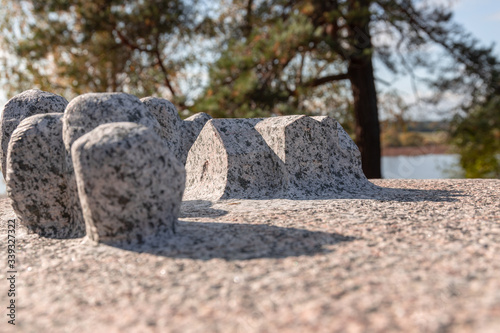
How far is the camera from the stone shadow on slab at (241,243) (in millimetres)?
2467

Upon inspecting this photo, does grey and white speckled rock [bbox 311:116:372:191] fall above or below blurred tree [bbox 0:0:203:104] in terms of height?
below

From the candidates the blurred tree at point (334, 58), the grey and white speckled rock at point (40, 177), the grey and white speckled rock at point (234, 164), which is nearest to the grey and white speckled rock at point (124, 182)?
the grey and white speckled rock at point (40, 177)

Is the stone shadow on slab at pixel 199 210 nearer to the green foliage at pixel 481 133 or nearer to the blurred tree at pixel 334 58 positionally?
the blurred tree at pixel 334 58

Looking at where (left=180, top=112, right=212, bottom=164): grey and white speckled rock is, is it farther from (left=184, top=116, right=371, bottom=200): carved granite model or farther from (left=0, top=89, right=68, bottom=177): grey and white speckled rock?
(left=0, top=89, right=68, bottom=177): grey and white speckled rock

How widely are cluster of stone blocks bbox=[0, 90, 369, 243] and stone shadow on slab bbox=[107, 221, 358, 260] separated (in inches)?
5.7

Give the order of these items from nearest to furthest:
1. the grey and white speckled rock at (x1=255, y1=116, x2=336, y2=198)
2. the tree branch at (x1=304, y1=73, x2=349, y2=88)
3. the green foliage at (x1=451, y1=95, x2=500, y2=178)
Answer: the grey and white speckled rock at (x1=255, y1=116, x2=336, y2=198) → the tree branch at (x1=304, y1=73, x2=349, y2=88) → the green foliage at (x1=451, y1=95, x2=500, y2=178)

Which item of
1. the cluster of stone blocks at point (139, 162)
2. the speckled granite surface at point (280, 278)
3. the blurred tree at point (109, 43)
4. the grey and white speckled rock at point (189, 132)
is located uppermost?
the blurred tree at point (109, 43)

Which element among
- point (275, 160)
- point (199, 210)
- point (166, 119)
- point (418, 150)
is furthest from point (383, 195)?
point (418, 150)

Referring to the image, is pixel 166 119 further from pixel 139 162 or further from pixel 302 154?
pixel 139 162

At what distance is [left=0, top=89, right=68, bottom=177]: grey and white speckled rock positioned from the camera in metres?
3.84

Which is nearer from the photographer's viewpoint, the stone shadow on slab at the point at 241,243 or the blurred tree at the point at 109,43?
the stone shadow on slab at the point at 241,243

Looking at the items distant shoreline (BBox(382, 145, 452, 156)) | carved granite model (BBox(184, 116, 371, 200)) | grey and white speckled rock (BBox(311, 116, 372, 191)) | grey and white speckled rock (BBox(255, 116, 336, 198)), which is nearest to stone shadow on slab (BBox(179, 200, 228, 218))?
carved granite model (BBox(184, 116, 371, 200))

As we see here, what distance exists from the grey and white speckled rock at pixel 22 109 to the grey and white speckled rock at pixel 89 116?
0.95m

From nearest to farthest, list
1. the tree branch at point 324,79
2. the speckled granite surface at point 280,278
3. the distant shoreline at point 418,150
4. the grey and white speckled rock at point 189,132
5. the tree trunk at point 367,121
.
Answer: the speckled granite surface at point 280,278 < the grey and white speckled rock at point 189,132 < the tree trunk at point 367,121 < the tree branch at point 324,79 < the distant shoreline at point 418,150
